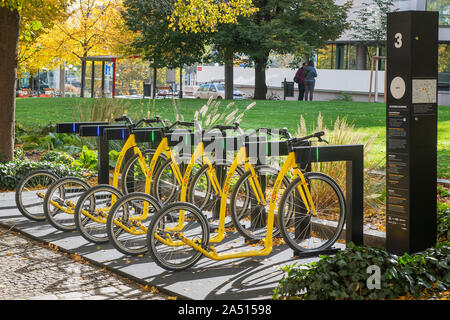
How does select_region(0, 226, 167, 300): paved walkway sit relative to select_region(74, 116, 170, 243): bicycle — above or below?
below

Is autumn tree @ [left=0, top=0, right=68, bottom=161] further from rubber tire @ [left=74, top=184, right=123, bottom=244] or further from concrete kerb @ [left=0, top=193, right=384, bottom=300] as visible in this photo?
rubber tire @ [left=74, top=184, right=123, bottom=244]

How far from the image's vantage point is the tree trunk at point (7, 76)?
1250 centimetres

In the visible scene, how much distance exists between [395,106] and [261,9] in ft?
98.5

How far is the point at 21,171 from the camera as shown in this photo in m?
11.6

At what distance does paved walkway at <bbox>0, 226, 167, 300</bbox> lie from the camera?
5.89m

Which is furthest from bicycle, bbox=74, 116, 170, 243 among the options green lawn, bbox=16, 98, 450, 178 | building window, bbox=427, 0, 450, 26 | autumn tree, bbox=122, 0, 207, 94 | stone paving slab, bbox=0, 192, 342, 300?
building window, bbox=427, 0, 450, 26

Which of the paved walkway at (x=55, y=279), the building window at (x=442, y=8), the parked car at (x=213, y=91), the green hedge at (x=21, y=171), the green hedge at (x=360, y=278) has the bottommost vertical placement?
the paved walkway at (x=55, y=279)

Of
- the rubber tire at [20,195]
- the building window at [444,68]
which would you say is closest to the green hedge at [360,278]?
the rubber tire at [20,195]

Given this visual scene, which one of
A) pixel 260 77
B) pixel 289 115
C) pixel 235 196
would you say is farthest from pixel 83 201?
pixel 260 77

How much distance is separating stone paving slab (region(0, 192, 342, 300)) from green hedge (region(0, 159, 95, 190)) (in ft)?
11.1

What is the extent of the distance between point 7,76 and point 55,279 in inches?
276

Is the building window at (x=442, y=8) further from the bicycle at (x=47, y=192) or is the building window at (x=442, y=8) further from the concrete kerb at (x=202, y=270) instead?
the concrete kerb at (x=202, y=270)

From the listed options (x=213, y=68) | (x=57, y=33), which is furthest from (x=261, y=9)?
(x=213, y=68)

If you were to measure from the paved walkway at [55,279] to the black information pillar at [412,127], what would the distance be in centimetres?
219
